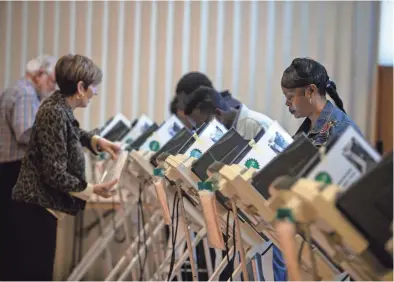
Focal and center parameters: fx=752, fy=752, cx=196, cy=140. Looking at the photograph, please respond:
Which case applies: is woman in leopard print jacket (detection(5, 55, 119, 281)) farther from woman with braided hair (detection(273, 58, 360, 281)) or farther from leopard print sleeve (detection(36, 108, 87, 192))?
woman with braided hair (detection(273, 58, 360, 281))

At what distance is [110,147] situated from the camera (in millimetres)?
3777

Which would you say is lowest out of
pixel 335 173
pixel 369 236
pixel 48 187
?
pixel 48 187

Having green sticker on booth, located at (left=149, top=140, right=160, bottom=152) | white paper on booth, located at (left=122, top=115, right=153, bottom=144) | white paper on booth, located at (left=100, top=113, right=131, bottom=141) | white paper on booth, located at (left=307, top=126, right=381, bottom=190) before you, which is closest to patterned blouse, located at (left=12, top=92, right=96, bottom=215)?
green sticker on booth, located at (left=149, top=140, right=160, bottom=152)

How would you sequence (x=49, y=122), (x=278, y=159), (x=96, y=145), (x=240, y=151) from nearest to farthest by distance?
(x=278, y=159)
(x=240, y=151)
(x=49, y=122)
(x=96, y=145)

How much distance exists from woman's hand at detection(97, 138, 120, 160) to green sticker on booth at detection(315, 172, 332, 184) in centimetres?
211

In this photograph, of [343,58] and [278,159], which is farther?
[343,58]

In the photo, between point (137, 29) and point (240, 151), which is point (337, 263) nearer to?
point (240, 151)

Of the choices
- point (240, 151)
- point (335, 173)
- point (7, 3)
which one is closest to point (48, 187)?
point (240, 151)

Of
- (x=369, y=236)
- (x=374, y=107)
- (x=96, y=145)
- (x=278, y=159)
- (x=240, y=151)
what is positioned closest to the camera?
(x=369, y=236)

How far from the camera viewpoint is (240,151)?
243 centimetres

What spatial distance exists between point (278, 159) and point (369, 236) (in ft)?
1.32

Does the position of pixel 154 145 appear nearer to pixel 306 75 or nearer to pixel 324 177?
pixel 306 75

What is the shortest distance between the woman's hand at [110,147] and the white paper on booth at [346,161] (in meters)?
2.09

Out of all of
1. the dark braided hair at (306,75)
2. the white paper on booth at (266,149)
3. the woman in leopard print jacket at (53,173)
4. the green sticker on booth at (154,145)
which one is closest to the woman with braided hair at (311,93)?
the dark braided hair at (306,75)
